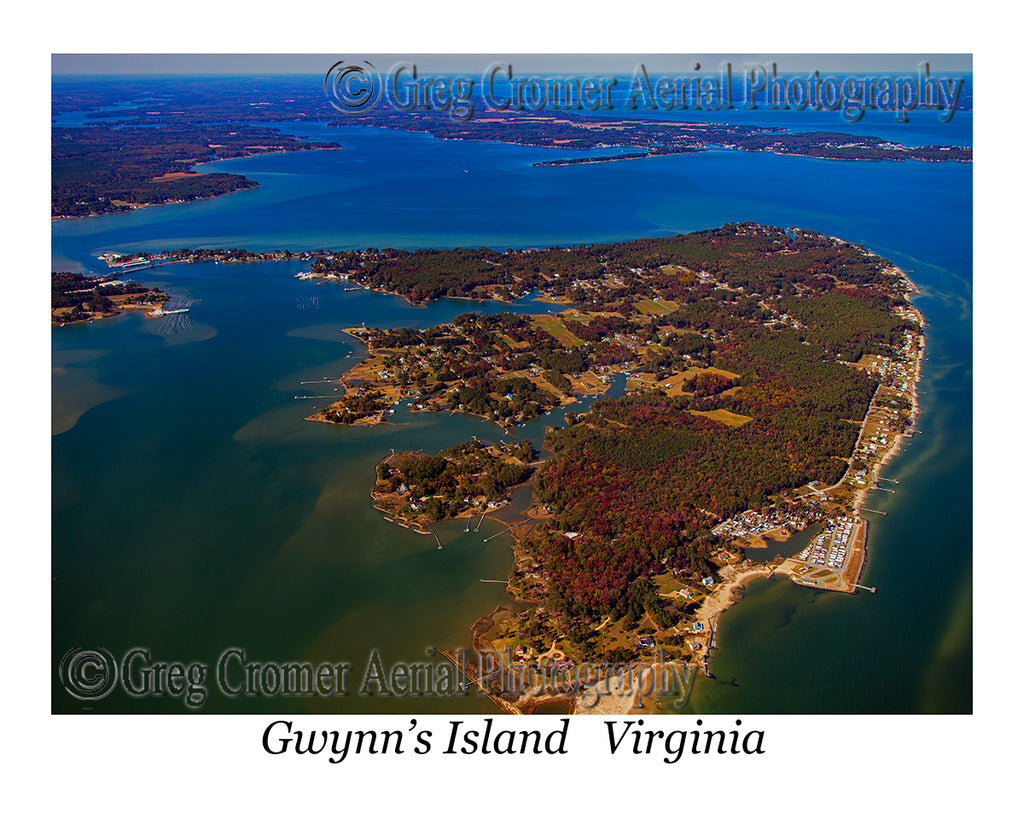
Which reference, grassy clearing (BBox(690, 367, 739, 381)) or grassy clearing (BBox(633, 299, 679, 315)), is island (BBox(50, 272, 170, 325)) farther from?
grassy clearing (BBox(690, 367, 739, 381))

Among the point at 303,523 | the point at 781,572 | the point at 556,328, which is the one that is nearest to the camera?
the point at 781,572

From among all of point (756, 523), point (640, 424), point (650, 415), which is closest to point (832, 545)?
point (756, 523)

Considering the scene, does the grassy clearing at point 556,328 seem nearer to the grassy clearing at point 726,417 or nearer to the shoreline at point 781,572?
the grassy clearing at point 726,417

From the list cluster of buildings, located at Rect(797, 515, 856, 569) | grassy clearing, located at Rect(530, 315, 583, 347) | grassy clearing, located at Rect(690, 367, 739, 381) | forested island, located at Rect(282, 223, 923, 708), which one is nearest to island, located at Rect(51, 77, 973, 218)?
forested island, located at Rect(282, 223, 923, 708)

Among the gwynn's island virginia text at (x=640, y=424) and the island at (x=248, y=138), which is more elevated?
the island at (x=248, y=138)

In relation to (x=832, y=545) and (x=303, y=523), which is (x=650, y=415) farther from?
(x=303, y=523)

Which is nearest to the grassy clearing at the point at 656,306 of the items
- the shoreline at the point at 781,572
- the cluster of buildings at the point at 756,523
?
the shoreline at the point at 781,572

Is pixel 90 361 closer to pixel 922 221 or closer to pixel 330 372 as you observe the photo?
pixel 330 372
